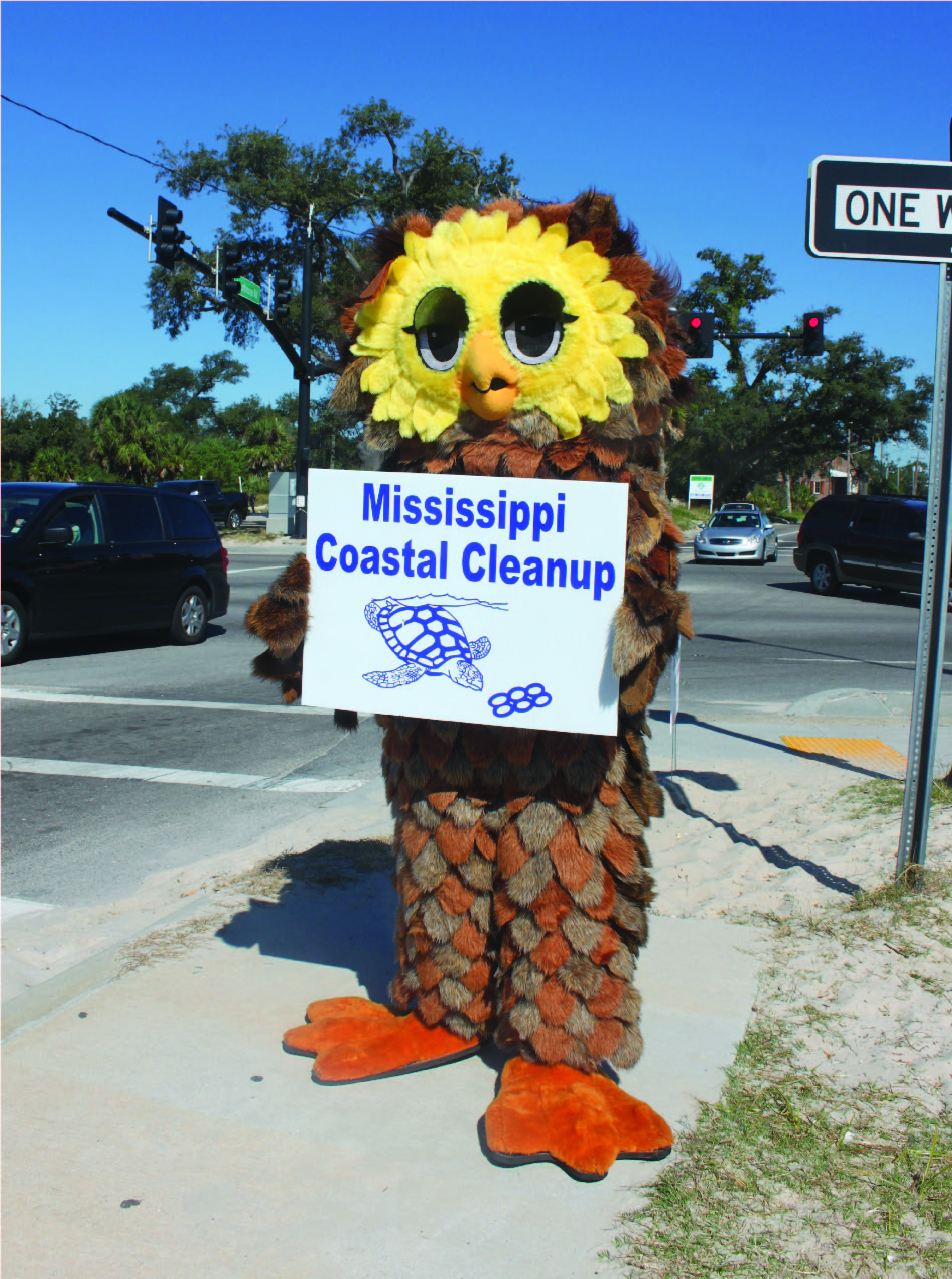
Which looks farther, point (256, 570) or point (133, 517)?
point (256, 570)

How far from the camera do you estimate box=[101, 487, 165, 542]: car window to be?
10.8m

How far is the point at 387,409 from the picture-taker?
2.76m

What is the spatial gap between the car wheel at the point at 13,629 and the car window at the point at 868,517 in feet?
42.5

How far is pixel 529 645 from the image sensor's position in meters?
2.71

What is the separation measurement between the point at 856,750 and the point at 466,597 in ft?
15.1

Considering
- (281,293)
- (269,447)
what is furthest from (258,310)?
(269,447)

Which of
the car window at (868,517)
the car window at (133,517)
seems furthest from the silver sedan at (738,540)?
the car window at (133,517)

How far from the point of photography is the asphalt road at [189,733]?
491 centimetres

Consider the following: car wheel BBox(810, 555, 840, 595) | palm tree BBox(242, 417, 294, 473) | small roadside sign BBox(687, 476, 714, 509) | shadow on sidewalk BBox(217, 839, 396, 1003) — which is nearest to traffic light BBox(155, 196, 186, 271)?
Answer: car wheel BBox(810, 555, 840, 595)

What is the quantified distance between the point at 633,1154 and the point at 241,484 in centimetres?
4965

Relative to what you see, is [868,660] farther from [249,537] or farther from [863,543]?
A: [249,537]

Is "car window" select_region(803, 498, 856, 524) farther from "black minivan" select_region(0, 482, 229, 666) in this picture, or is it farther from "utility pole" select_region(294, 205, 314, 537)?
"utility pole" select_region(294, 205, 314, 537)

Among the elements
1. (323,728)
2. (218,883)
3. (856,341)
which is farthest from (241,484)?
(218,883)

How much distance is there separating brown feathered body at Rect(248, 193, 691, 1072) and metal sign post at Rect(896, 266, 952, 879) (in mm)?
1515
